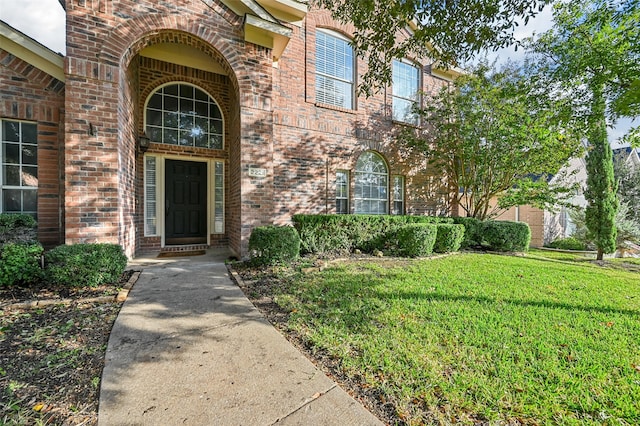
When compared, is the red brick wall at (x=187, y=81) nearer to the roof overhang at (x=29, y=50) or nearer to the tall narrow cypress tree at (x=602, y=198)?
the roof overhang at (x=29, y=50)

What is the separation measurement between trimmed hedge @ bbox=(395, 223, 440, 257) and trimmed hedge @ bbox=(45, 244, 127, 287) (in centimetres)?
573

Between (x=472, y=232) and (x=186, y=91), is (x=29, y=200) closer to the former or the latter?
(x=186, y=91)

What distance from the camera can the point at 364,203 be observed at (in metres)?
8.73

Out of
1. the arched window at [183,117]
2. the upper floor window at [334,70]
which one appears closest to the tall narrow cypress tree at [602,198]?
the upper floor window at [334,70]

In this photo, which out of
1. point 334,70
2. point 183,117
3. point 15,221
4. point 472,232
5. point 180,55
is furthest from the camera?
point 472,232

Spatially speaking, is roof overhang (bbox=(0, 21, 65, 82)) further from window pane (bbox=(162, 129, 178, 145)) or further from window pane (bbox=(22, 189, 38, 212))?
window pane (bbox=(22, 189, 38, 212))

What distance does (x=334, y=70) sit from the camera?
8.09 metres

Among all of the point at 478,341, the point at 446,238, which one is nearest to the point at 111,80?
the point at 478,341

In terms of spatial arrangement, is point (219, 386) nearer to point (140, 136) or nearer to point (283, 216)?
point (283, 216)

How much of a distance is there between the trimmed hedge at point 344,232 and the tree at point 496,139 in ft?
11.9

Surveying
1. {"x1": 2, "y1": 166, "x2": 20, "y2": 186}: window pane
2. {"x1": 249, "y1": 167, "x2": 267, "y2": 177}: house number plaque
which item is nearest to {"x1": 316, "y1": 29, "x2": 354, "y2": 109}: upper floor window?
{"x1": 249, "y1": 167, "x2": 267, "y2": 177}: house number plaque

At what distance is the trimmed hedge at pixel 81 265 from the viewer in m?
3.69

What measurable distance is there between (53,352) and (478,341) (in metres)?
3.82

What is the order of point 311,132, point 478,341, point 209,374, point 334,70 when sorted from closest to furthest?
point 209,374
point 478,341
point 311,132
point 334,70
